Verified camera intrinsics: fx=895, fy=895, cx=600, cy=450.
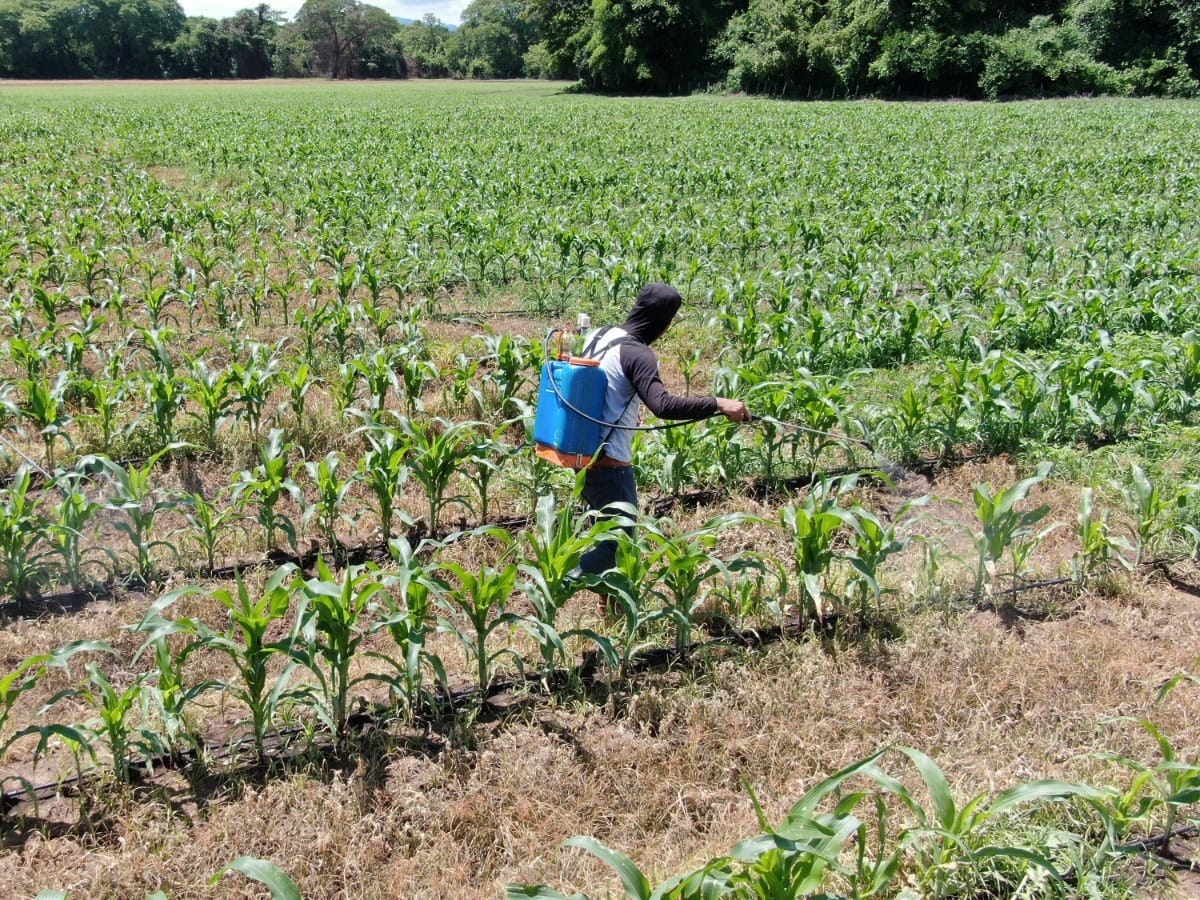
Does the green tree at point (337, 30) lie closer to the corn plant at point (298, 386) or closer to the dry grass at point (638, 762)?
the corn plant at point (298, 386)

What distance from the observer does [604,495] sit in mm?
4297

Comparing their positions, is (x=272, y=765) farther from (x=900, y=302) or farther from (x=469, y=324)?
(x=900, y=302)

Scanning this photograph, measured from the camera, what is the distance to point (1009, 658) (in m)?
3.80

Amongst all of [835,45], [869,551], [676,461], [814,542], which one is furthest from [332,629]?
[835,45]

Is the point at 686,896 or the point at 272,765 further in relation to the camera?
the point at 272,765

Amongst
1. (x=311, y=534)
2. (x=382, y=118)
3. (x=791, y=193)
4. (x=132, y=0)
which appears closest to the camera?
(x=311, y=534)

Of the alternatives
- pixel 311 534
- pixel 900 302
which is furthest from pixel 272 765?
pixel 900 302

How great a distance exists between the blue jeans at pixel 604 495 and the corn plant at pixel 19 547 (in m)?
2.47

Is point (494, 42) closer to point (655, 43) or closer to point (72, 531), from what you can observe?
point (655, 43)

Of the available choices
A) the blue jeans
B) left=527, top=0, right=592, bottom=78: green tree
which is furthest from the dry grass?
left=527, top=0, right=592, bottom=78: green tree

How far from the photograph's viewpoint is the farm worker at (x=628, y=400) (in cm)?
389

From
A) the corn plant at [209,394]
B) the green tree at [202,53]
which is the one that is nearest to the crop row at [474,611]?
the corn plant at [209,394]

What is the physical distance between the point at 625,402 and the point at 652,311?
0.43 metres

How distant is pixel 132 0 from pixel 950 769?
10289 centimetres
